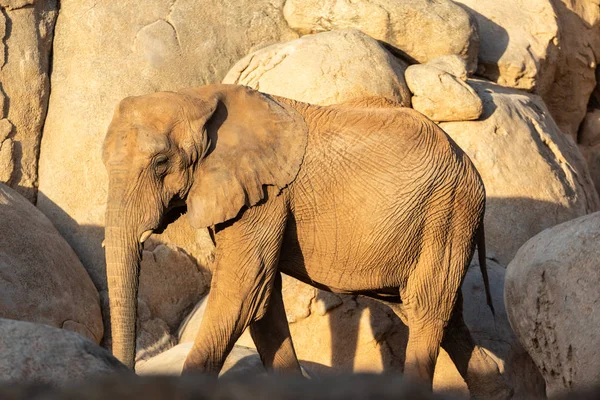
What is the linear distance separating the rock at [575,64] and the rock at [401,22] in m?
2.84

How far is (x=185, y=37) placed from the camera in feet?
31.6

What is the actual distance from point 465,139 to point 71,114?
11.0 ft

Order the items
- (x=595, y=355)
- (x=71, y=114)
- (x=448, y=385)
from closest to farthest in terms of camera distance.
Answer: (x=595, y=355)
(x=448, y=385)
(x=71, y=114)

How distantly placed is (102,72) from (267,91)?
4.81ft

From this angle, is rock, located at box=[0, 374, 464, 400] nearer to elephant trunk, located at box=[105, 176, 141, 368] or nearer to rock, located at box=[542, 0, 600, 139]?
elephant trunk, located at box=[105, 176, 141, 368]

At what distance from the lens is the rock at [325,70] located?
888cm

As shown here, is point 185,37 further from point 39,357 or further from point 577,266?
point 39,357

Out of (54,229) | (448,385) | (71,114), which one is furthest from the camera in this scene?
(71,114)

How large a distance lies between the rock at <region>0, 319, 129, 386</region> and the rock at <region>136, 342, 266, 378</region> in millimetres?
2693

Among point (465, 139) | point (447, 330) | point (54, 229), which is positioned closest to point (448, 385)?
point (447, 330)

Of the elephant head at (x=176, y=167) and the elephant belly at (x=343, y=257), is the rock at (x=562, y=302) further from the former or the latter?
the elephant head at (x=176, y=167)

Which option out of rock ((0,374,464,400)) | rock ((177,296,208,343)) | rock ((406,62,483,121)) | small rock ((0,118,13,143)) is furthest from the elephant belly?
rock ((0,374,464,400))

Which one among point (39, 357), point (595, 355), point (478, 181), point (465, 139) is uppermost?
point (39, 357)

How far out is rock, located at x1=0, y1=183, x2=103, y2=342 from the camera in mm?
7676
